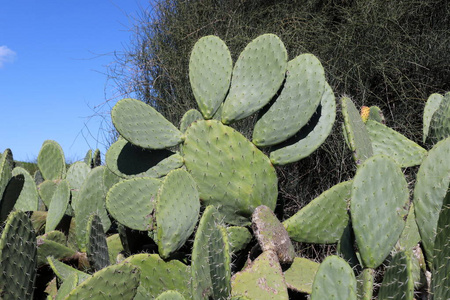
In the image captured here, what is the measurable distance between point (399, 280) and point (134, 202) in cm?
104

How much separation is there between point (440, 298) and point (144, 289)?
0.86 metres

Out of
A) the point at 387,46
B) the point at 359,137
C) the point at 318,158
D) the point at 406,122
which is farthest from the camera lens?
the point at 387,46

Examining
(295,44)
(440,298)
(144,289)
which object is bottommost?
(440,298)

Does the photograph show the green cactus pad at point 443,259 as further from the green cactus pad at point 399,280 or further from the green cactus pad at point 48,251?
the green cactus pad at point 48,251

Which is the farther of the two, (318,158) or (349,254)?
(318,158)

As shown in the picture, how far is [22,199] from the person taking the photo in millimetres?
2332

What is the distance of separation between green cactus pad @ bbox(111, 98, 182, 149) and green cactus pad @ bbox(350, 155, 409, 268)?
0.86m

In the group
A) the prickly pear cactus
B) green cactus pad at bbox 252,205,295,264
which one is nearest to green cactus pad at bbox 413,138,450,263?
green cactus pad at bbox 252,205,295,264

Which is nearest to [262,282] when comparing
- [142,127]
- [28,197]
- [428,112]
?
[142,127]

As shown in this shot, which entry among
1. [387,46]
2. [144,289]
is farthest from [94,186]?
[387,46]

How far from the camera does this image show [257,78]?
1883mm

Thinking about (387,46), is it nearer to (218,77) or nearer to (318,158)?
(318,158)

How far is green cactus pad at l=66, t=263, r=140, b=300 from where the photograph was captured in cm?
118

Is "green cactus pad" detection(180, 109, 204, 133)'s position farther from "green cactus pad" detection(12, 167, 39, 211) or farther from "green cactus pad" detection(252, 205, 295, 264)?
"green cactus pad" detection(12, 167, 39, 211)
